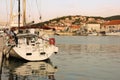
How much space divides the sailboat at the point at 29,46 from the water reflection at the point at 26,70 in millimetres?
643

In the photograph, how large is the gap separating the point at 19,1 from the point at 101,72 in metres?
16.4

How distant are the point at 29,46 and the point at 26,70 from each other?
211 inches

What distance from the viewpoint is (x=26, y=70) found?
26.1 meters

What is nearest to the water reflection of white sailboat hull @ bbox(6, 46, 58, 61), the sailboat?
white sailboat hull @ bbox(6, 46, 58, 61)

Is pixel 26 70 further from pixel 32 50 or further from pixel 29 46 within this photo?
pixel 29 46

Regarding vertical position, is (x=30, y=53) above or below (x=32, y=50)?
below

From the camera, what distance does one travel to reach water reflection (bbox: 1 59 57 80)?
22.5 metres

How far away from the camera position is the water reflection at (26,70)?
22.5 meters

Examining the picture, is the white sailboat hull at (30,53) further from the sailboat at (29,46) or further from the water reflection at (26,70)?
the water reflection at (26,70)

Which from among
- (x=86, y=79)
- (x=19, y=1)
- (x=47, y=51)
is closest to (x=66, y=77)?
(x=86, y=79)

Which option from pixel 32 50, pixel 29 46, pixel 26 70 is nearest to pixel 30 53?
pixel 32 50

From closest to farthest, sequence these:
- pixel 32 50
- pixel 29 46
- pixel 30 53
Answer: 1. pixel 30 53
2. pixel 32 50
3. pixel 29 46

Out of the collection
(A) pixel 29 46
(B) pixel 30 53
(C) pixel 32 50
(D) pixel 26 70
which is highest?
(A) pixel 29 46

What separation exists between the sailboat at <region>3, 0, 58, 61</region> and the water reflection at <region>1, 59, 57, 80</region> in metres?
0.64
